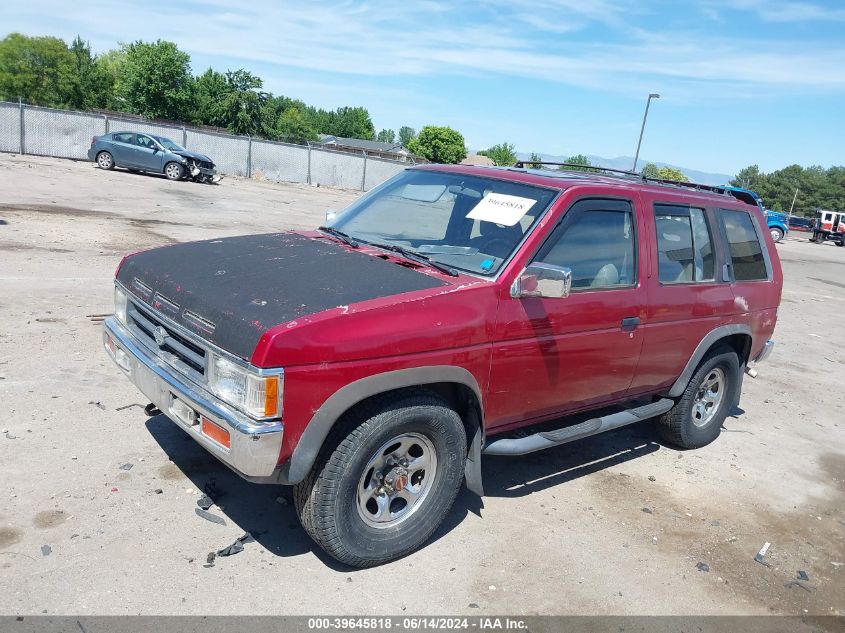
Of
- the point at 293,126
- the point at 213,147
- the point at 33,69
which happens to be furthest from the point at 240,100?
the point at 293,126

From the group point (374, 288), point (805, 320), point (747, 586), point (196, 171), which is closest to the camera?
point (374, 288)

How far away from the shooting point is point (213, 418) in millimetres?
3143

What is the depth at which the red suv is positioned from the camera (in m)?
3.11

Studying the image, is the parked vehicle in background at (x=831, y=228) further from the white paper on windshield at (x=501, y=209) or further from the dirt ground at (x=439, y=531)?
the white paper on windshield at (x=501, y=209)

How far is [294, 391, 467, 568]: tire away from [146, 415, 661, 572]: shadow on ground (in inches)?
9.6

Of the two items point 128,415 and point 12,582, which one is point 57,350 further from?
point 12,582

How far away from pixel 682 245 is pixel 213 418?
346cm

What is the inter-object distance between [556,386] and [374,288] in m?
1.37

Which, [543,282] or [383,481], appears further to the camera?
[543,282]

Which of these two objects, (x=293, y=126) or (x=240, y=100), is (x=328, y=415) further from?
(x=293, y=126)

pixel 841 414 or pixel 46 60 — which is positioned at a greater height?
pixel 46 60

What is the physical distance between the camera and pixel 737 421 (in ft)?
21.6

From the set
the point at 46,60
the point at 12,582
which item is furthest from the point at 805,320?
the point at 46,60

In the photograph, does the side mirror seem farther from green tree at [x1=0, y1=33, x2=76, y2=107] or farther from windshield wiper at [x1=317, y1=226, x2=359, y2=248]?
green tree at [x1=0, y1=33, x2=76, y2=107]
